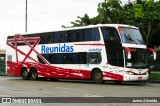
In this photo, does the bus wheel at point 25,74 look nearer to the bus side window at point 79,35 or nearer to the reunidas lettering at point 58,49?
the reunidas lettering at point 58,49

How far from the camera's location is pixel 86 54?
27047 millimetres

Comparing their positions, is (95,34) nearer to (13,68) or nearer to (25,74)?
(25,74)

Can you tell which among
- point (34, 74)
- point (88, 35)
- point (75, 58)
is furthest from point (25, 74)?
point (88, 35)

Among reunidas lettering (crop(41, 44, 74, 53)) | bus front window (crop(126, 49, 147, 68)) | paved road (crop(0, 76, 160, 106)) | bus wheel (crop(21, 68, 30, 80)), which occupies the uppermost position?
reunidas lettering (crop(41, 44, 74, 53))

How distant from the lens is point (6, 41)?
3428 cm

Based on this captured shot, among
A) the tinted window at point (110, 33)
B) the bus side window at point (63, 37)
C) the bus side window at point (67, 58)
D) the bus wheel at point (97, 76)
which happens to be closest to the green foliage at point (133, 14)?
the bus side window at point (63, 37)

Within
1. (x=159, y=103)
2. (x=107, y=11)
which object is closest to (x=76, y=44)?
(x=107, y=11)

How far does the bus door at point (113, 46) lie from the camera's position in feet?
82.6

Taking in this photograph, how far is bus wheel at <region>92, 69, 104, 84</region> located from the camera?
2622cm

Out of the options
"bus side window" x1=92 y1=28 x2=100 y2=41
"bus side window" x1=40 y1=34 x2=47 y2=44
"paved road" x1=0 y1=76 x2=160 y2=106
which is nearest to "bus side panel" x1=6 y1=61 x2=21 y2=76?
"bus side window" x1=40 y1=34 x2=47 y2=44

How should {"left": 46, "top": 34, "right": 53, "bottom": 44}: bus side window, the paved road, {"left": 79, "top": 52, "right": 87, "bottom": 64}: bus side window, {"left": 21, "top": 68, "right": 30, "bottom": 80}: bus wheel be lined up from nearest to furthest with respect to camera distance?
1. the paved road
2. {"left": 79, "top": 52, "right": 87, "bottom": 64}: bus side window
3. {"left": 46, "top": 34, "right": 53, "bottom": 44}: bus side window
4. {"left": 21, "top": 68, "right": 30, "bottom": 80}: bus wheel

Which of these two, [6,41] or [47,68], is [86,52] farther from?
[6,41]

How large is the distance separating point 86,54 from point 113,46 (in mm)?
2367

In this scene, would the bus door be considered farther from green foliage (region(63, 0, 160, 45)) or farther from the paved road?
green foliage (region(63, 0, 160, 45))
